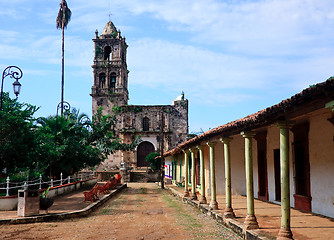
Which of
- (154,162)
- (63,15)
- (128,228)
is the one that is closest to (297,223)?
(128,228)

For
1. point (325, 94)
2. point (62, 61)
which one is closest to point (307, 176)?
point (325, 94)

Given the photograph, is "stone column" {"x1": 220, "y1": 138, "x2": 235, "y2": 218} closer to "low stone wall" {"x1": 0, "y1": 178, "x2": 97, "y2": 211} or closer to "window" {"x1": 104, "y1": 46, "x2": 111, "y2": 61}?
"low stone wall" {"x1": 0, "y1": 178, "x2": 97, "y2": 211}

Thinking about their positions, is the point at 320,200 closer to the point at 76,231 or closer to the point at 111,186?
the point at 76,231

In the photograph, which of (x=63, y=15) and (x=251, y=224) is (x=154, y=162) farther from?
(x=251, y=224)

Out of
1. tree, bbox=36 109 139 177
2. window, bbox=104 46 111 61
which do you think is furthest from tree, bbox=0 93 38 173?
window, bbox=104 46 111 61

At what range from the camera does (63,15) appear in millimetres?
32406

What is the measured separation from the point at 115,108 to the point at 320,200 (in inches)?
1322

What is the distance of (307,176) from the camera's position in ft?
32.1

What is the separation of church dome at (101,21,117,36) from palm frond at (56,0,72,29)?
31.0 feet

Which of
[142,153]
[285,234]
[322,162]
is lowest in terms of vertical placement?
[285,234]

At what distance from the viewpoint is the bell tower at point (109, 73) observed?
41.2m

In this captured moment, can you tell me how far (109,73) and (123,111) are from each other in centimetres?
474

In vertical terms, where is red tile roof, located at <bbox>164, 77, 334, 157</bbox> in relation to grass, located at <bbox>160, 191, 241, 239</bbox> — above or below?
above

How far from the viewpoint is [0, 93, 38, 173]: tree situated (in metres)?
13.3
